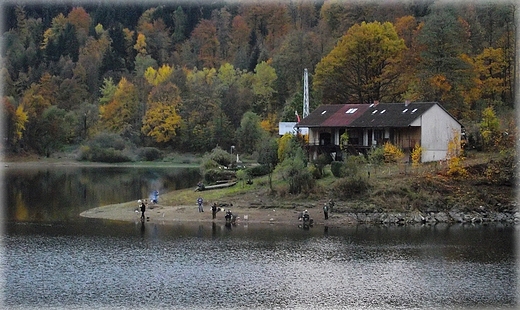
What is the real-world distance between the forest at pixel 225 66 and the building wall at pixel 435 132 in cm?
296

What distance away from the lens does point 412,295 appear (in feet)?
122

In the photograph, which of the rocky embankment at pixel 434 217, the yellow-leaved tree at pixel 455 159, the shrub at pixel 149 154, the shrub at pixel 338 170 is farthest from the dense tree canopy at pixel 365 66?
the shrub at pixel 149 154

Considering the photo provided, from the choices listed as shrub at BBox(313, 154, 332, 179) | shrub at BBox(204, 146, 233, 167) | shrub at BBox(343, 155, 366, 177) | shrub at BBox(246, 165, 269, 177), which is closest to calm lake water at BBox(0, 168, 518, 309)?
shrub at BBox(343, 155, 366, 177)

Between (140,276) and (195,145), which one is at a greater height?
(195,145)

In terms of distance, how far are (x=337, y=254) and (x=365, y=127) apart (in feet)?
99.7

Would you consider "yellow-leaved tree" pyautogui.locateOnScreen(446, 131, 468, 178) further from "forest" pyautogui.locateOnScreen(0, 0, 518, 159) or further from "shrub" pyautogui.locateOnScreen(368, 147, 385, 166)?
"shrub" pyautogui.locateOnScreen(368, 147, 385, 166)

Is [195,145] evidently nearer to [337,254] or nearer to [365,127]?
[365,127]

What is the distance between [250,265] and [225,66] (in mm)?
107647

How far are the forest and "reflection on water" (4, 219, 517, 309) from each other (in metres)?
A: 29.0

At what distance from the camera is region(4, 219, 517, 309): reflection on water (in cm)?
3612

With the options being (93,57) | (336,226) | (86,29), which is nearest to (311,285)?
(336,226)

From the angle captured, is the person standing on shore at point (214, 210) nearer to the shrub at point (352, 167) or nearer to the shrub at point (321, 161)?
the shrub at point (352, 167)

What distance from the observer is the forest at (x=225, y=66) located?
91.2 metres

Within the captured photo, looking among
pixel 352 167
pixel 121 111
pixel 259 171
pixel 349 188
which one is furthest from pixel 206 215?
pixel 121 111
